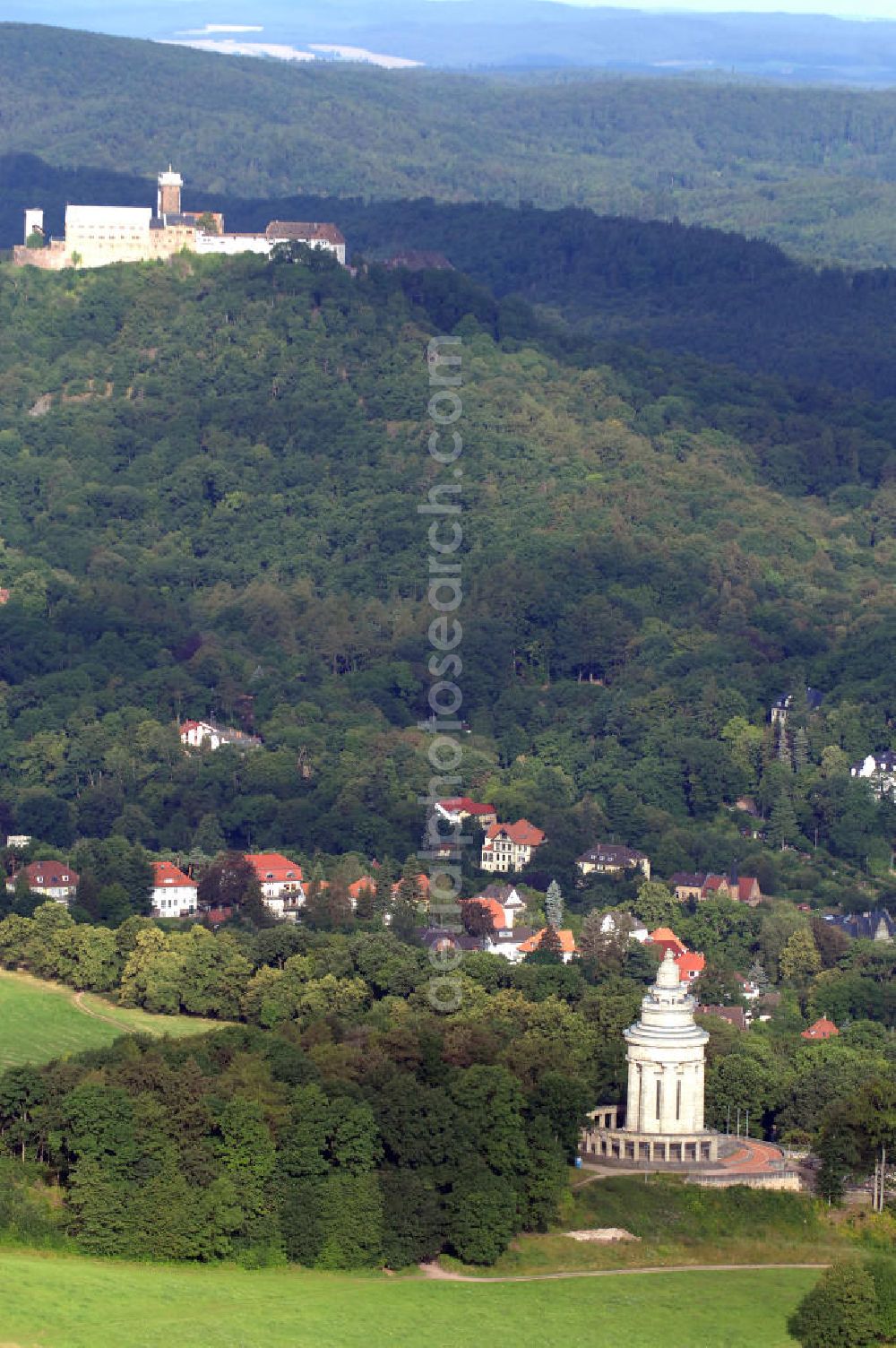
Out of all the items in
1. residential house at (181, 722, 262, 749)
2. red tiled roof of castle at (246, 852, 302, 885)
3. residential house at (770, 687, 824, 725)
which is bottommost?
red tiled roof of castle at (246, 852, 302, 885)

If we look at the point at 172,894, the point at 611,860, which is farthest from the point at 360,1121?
the point at 611,860

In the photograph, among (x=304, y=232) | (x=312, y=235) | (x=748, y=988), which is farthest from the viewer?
(x=304, y=232)

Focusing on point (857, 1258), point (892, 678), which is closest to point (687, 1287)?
point (857, 1258)

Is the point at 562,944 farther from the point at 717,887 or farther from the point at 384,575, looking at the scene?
the point at 384,575

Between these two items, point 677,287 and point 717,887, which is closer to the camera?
point 717,887

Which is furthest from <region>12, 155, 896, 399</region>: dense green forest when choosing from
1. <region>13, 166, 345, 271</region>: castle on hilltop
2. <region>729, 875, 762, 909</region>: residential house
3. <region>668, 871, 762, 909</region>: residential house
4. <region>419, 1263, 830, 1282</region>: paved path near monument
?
<region>419, 1263, 830, 1282</region>: paved path near monument

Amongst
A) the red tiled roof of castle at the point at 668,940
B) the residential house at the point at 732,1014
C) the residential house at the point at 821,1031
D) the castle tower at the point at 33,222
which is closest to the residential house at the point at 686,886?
the red tiled roof of castle at the point at 668,940

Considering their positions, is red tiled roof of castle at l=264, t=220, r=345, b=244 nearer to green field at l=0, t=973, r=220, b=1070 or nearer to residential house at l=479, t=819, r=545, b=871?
residential house at l=479, t=819, r=545, b=871
